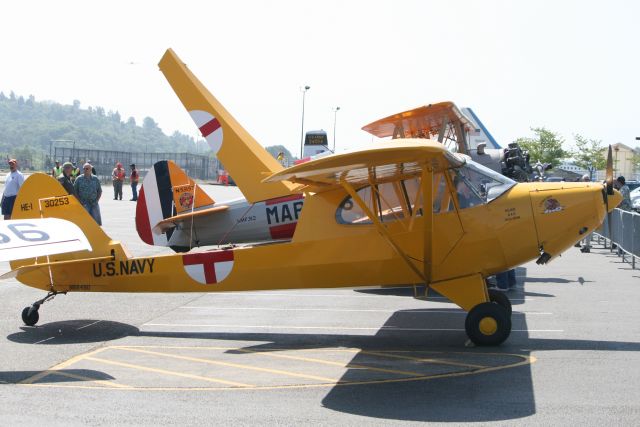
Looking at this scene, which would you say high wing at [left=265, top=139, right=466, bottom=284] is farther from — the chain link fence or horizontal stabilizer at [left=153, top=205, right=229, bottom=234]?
the chain link fence

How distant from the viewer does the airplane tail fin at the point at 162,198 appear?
16.4 metres

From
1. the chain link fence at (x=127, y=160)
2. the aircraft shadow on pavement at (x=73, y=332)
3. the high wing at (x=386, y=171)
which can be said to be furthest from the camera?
the chain link fence at (x=127, y=160)

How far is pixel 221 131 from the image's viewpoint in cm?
1583

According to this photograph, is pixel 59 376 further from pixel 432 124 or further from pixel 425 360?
pixel 432 124

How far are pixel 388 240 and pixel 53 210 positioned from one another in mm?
4715

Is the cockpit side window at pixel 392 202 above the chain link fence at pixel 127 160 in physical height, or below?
below

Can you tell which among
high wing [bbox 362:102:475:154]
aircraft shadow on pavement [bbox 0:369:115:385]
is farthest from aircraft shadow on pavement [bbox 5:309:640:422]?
high wing [bbox 362:102:475:154]

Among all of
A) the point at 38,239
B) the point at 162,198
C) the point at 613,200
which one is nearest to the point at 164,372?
the point at 38,239

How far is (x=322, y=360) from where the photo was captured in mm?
9234

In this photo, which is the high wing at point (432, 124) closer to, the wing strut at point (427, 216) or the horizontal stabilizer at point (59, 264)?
the wing strut at point (427, 216)

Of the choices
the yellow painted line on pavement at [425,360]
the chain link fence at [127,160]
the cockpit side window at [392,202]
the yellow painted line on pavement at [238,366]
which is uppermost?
the chain link fence at [127,160]

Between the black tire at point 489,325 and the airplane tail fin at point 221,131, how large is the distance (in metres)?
6.29

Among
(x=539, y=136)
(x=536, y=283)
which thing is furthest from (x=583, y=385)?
(x=539, y=136)

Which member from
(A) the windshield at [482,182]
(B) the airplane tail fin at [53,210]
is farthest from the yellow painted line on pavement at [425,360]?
(B) the airplane tail fin at [53,210]
